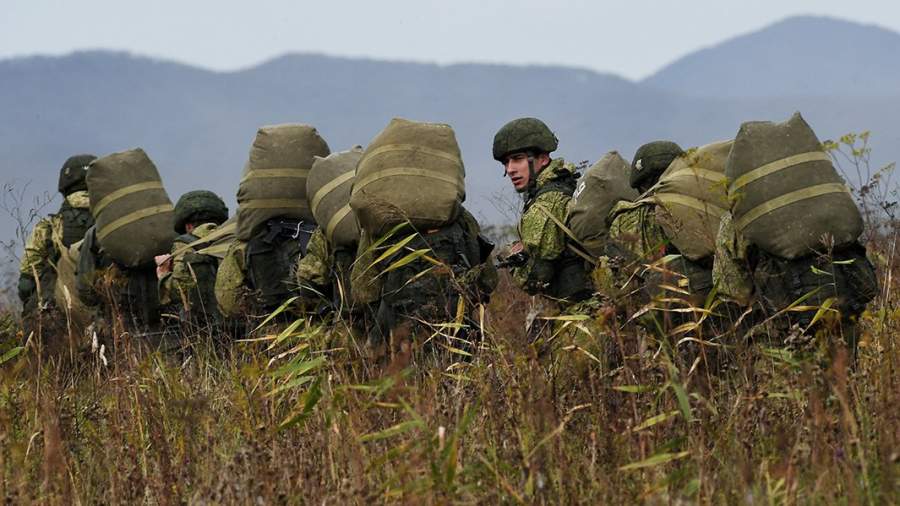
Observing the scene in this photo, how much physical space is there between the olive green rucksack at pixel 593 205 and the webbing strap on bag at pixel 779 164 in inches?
65.7

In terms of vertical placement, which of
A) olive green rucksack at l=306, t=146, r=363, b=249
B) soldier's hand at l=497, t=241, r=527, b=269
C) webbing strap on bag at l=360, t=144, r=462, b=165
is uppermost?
webbing strap on bag at l=360, t=144, r=462, b=165

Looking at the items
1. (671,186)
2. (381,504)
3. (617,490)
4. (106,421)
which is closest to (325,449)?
(381,504)

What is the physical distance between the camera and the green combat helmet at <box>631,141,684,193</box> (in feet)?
21.4

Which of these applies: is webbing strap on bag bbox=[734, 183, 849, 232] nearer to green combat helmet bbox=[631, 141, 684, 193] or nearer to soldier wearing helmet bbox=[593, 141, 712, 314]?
soldier wearing helmet bbox=[593, 141, 712, 314]

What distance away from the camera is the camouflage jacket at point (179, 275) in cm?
892

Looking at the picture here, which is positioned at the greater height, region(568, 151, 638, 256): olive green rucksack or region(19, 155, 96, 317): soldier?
region(568, 151, 638, 256): olive green rucksack

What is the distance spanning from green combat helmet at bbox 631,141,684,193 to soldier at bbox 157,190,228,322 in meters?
3.42

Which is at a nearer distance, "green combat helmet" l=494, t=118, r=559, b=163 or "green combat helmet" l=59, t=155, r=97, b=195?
"green combat helmet" l=494, t=118, r=559, b=163

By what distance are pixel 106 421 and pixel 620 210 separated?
2.62 metres

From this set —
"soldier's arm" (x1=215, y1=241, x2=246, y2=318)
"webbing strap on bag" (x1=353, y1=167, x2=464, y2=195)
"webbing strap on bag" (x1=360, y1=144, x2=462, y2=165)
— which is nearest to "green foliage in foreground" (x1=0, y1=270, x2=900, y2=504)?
"webbing strap on bag" (x1=353, y1=167, x2=464, y2=195)

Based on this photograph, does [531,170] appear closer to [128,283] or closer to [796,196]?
[796,196]

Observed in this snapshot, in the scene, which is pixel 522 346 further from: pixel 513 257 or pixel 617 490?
pixel 513 257

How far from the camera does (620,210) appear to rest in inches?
246

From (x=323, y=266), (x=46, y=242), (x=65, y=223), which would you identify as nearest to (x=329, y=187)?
(x=323, y=266)
